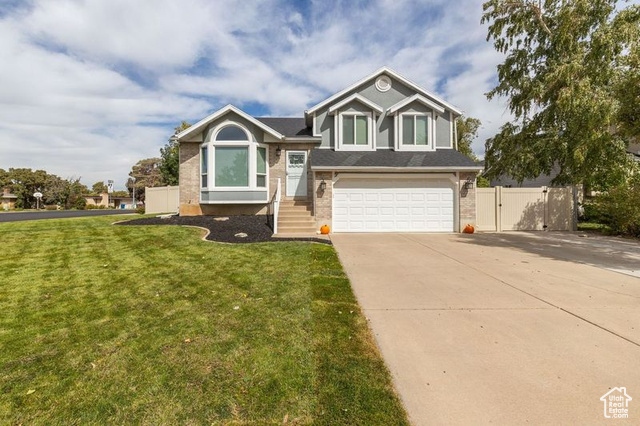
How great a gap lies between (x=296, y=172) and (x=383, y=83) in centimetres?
652

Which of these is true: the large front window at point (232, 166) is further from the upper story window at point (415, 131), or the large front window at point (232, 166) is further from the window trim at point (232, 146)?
the upper story window at point (415, 131)

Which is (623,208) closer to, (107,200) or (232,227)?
(232,227)

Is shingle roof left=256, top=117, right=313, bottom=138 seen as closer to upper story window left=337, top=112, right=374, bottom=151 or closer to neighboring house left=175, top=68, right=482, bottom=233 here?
neighboring house left=175, top=68, right=482, bottom=233

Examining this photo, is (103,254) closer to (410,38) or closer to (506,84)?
(410,38)

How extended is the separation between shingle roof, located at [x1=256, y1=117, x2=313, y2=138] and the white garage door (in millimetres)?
4256

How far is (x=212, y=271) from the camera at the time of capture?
5.97 meters

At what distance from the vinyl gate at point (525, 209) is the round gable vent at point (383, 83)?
6856 mm

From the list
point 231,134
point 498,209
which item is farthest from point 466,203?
point 231,134

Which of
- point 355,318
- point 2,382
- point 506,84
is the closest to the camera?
point 2,382

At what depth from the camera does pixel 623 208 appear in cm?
1162

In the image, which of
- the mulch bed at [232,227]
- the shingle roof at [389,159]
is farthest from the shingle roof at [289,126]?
the mulch bed at [232,227]

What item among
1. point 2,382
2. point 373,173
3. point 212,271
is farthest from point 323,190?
point 2,382

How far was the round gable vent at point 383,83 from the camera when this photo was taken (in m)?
15.1

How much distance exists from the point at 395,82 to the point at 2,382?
16515 millimetres
